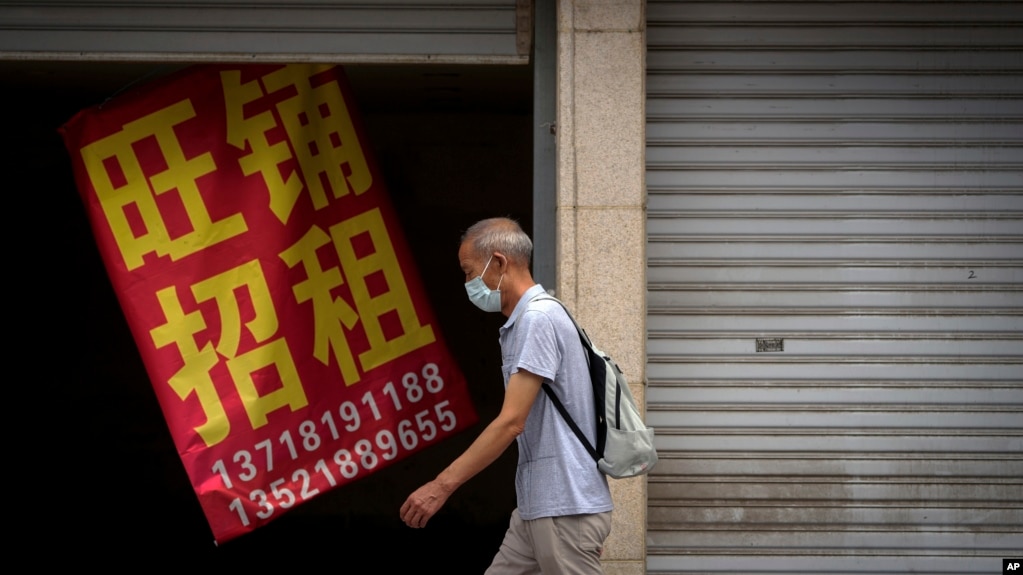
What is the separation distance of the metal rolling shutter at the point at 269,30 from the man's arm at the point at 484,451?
2339mm

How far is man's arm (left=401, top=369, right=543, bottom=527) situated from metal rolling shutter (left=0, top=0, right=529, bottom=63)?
2339 mm

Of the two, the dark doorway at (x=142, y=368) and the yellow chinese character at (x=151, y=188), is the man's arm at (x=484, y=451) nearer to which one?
the yellow chinese character at (x=151, y=188)

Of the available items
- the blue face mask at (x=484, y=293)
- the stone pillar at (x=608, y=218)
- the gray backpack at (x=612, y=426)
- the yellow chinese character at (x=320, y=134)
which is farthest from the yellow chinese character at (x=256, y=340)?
the gray backpack at (x=612, y=426)

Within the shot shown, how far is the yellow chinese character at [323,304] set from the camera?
20.2 feet

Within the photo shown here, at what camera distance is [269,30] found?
5676 millimetres

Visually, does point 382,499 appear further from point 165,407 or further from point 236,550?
point 165,407

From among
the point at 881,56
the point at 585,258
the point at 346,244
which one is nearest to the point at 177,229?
the point at 346,244

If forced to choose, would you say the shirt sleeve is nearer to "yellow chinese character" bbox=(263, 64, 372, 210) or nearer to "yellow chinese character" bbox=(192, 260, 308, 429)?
"yellow chinese character" bbox=(192, 260, 308, 429)

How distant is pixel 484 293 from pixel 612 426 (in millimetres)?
643

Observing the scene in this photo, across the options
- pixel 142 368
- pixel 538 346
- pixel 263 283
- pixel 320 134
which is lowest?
pixel 142 368

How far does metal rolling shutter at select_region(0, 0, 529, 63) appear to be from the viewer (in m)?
5.65

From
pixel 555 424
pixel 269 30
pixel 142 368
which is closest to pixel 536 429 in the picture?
pixel 555 424

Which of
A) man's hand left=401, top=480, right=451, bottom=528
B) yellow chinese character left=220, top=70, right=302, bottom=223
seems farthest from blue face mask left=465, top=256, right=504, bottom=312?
yellow chinese character left=220, top=70, right=302, bottom=223

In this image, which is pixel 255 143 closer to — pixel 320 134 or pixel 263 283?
pixel 320 134
